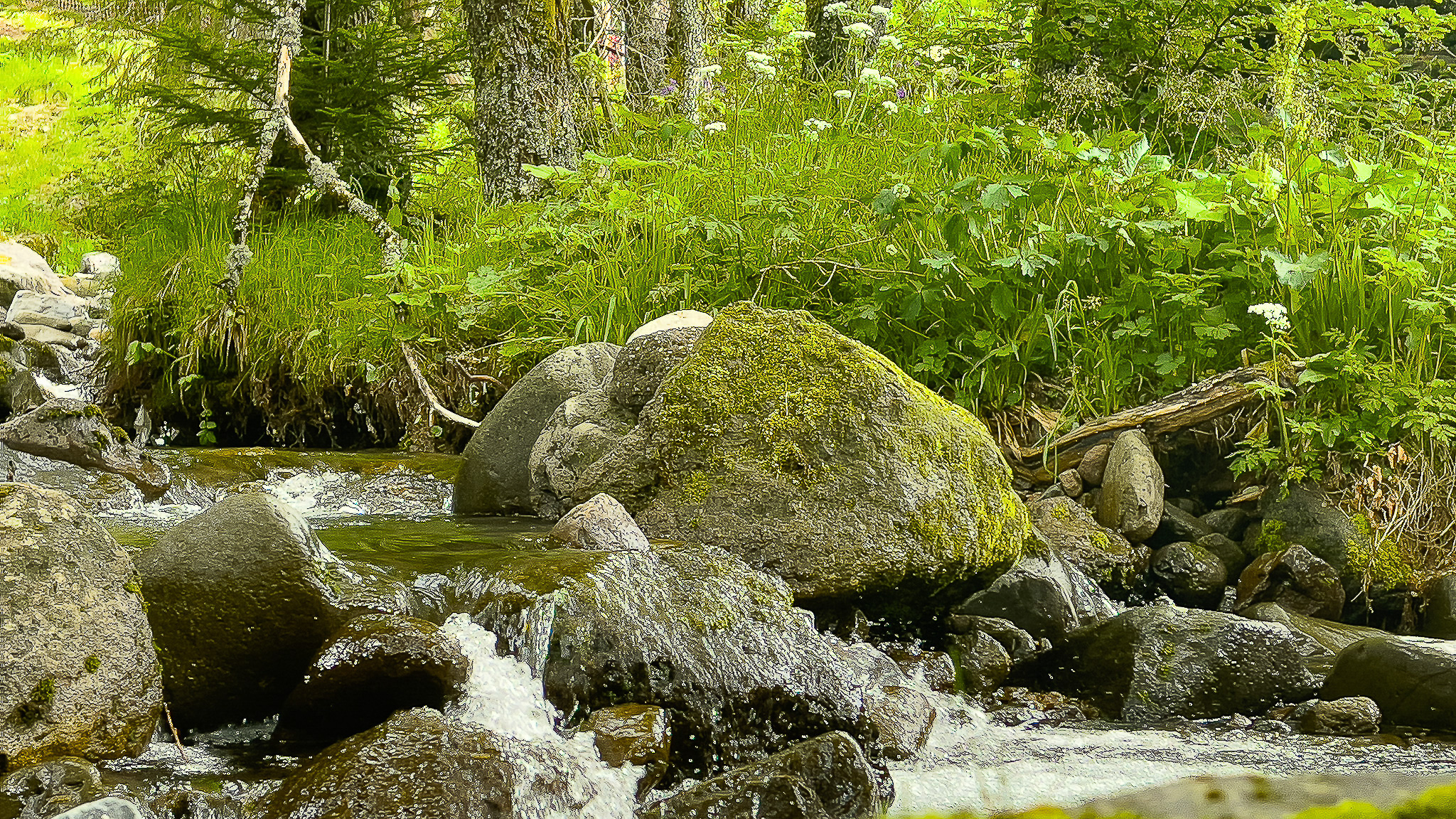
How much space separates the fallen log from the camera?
16.4 ft

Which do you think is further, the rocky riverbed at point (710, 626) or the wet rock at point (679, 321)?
the wet rock at point (679, 321)

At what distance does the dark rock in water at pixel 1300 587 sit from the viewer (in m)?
4.56

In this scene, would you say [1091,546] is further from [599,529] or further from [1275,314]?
[599,529]

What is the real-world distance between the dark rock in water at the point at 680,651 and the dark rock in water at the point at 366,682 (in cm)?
26

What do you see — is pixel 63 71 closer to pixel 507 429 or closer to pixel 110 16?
pixel 110 16

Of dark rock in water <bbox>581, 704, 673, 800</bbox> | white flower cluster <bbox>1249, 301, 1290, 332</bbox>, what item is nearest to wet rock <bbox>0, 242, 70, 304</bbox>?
dark rock in water <bbox>581, 704, 673, 800</bbox>

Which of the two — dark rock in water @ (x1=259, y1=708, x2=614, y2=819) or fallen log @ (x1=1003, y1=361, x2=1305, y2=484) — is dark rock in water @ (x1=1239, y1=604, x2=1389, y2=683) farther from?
dark rock in water @ (x1=259, y1=708, x2=614, y2=819)

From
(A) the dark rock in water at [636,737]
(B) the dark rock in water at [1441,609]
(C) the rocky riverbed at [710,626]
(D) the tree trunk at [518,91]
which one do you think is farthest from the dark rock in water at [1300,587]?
(D) the tree trunk at [518,91]

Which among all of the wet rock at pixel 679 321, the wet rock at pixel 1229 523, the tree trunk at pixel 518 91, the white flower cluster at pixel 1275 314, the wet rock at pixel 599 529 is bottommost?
the wet rock at pixel 1229 523

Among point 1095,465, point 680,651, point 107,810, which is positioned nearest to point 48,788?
point 107,810

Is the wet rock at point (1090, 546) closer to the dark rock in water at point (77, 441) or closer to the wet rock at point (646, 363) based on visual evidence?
the wet rock at point (646, 363)

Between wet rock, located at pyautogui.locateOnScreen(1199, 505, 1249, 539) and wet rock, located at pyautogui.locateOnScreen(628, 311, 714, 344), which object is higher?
wet rock, located at pyautogui.locateOnScreen(628, 311, 714, 344)

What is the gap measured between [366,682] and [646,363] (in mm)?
2126

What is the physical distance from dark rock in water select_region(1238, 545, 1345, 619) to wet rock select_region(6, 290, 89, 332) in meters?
9.77
